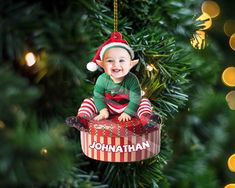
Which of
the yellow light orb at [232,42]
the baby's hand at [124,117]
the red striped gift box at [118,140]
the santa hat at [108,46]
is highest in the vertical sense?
the yellow light orb at [232,42]

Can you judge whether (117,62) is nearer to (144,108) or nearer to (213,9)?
(144,108)

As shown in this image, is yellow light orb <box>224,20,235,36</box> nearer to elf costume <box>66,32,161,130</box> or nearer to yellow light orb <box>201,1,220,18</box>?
yellow light orb <box>201,1,220,18</box>

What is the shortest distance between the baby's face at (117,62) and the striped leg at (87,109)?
45 mm

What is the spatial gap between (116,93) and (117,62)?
4 cm

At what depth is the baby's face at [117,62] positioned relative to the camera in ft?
1.89

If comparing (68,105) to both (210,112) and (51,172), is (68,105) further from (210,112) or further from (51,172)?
(210,112)

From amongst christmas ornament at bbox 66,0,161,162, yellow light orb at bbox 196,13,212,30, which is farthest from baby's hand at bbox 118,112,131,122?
yellow light orb at bbox 196,13,212,30

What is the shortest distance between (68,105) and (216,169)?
0.91 m

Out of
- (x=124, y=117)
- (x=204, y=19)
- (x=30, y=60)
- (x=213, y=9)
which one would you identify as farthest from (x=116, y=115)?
(x=213, y=9)

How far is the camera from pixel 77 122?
0.57 meters

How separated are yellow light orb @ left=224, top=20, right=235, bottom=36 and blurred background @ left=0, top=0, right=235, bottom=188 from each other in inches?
12.7

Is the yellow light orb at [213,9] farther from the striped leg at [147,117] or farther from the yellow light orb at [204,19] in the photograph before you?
the striped leg at [147,117]

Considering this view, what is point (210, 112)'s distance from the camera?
116cm

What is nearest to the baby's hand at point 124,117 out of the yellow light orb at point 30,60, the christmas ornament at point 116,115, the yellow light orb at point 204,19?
the christmas ornament at point 116,115
